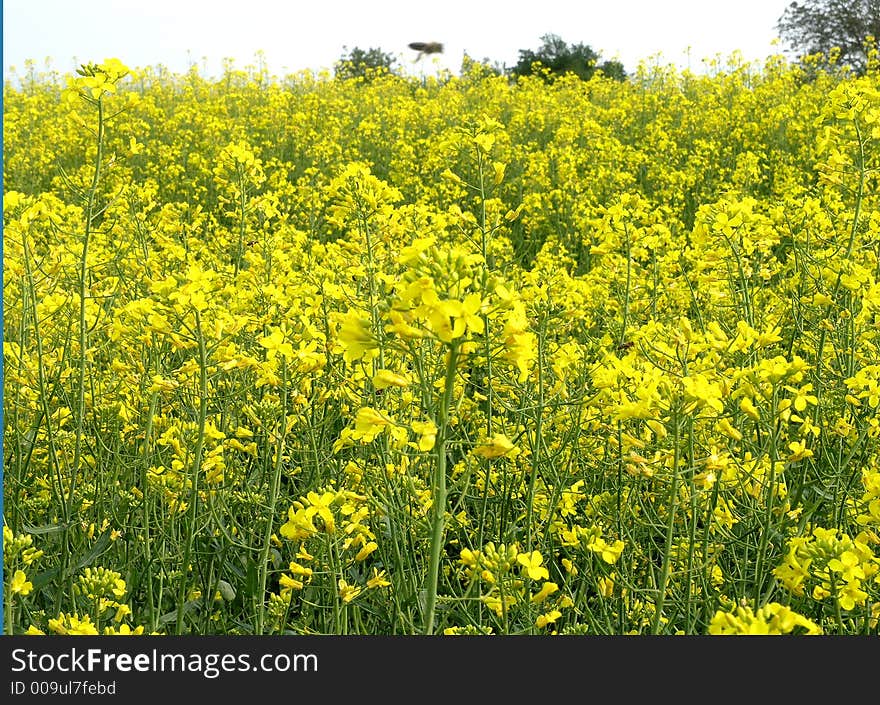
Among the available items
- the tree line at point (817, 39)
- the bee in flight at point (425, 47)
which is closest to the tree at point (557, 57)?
the tree line at point (817, 39)

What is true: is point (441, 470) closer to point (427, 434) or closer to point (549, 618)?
point (427, 434)

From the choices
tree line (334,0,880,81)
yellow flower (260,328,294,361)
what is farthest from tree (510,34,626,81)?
yellow flower (260,328,294,361)

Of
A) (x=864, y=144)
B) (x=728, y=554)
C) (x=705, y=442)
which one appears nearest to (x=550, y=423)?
(x=705, y=442)

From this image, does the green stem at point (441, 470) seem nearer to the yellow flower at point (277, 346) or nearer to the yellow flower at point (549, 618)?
the yellow flower at point (549, 618)

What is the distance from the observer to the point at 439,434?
1.52 m

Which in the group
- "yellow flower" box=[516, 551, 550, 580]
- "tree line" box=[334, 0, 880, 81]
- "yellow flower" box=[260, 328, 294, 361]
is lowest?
"yellow flower" box=[516, 551, 550, 580]

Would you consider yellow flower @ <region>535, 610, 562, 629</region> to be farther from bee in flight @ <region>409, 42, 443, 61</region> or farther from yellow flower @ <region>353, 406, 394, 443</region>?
bee in flight @ <region>409, 42, 443, 61</region>

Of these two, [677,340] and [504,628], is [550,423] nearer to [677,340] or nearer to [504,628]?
[677,340]

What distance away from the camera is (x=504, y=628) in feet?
6.33

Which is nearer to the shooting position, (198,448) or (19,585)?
(19,585)

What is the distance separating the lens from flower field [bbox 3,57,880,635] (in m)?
1.92

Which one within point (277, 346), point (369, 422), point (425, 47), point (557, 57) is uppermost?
point (557, 57)

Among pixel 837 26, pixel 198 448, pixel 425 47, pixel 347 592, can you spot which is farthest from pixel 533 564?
pixel 837 26

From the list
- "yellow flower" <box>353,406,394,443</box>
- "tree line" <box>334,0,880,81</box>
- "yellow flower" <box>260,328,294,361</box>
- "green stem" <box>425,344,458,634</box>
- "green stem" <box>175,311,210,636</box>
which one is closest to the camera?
"green stem" <box>425,344,458,634</box>
